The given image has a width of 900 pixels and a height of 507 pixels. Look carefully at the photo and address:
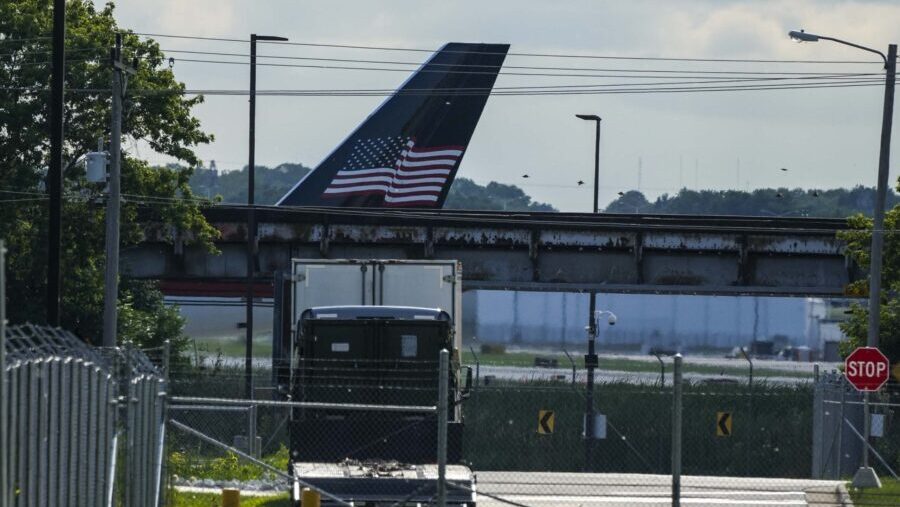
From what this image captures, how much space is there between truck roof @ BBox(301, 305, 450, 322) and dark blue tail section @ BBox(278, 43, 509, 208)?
26.5 m

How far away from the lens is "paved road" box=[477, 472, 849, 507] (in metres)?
21.6

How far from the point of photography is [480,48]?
4825 centimetres

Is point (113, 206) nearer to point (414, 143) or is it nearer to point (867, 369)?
point (867, 369)

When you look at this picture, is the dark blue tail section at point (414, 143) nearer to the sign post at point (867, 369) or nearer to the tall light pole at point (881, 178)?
the tall light pole at point (881, 178)

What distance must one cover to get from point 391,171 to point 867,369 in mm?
23458

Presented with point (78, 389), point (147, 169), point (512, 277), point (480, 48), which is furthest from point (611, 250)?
point (78, 389)

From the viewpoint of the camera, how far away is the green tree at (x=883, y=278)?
34219 millimetres

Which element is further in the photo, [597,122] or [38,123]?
[597,122]

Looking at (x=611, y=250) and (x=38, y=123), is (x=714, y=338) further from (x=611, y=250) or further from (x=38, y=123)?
(x=38, y=123)

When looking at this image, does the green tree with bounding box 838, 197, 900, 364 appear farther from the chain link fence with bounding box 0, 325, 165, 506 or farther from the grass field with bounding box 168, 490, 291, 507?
the chain link fence with bounding box 0, 325, 165, 506

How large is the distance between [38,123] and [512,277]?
1443 cm

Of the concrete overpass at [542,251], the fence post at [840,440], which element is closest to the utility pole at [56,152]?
the fence post at [840,440]

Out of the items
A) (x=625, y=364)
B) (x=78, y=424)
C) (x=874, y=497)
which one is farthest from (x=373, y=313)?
(x=625, y=364)

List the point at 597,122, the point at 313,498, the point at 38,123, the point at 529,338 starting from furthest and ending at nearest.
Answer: the point at 529,338
the point at 597,122
the point at 38,123
the point at 313,498
